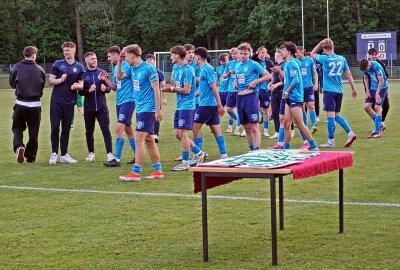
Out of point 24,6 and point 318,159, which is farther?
point 24,6

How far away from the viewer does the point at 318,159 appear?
785cm

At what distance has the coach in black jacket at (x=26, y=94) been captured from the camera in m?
15.2

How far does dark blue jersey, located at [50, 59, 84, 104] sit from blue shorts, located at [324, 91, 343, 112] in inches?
202

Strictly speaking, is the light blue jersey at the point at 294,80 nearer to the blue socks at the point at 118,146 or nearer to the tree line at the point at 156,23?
the blue socks at the point at 118,146

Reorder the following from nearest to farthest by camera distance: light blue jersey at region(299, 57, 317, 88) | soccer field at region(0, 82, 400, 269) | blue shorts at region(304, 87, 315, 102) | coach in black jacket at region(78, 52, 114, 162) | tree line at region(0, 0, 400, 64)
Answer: soccer field at region(0, 82, 400, 269) → coach in black jacket at region(78, 52, 114, 162) → light blue jersey at region(299, 57, 317, 88) → blue shorts at region(304, 87, 315, 102) → tree line at region(0, 0, 400, 64)

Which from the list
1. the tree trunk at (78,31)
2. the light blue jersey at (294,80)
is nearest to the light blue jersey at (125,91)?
the light blue jersey at (294,80)

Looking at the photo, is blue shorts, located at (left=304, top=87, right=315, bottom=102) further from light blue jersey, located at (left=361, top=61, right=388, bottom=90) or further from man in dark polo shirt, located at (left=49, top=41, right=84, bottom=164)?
man in dark polo shirt, located at (left=49, top=41, right=84, bottom=164)

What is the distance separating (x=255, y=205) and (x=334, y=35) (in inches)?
2777

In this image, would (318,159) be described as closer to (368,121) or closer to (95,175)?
(95,175)

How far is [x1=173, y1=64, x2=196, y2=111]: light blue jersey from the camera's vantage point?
533 inches

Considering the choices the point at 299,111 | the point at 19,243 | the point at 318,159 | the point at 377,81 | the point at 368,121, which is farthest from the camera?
the point at 368,121

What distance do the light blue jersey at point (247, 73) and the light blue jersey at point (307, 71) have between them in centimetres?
288

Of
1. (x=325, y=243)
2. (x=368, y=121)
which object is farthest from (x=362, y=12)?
(x=325, y=243)

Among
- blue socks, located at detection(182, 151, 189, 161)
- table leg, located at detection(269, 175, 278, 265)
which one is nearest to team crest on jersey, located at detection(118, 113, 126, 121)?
blue socks, located at detection(182, 151, 189, 161)
